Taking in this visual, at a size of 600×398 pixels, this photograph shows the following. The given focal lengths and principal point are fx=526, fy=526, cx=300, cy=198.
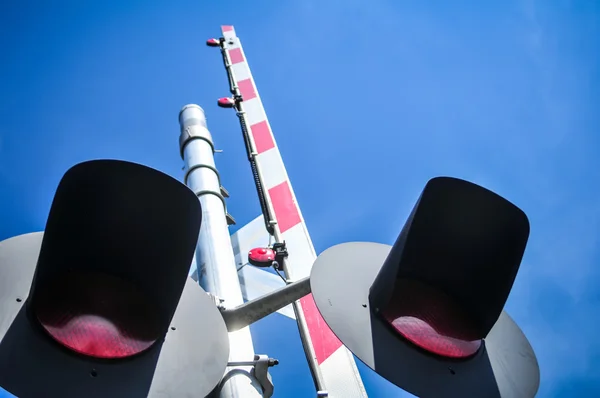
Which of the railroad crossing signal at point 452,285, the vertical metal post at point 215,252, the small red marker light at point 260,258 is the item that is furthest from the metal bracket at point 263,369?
the small red marker light at point 260,258

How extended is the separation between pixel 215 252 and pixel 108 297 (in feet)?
2.31

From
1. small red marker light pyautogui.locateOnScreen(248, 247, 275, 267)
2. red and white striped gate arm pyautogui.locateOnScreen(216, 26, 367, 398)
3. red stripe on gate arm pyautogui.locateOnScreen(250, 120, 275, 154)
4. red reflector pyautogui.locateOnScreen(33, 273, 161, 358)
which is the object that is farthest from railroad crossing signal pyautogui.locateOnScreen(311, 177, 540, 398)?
red stripe on gate arm pyautogui.locateOnScreen(250, 120, 275, 154)

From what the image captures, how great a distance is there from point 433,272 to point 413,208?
19cm

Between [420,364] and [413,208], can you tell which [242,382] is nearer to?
[420,364]

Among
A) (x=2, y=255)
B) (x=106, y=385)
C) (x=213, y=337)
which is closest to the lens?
(x=106, y=385)

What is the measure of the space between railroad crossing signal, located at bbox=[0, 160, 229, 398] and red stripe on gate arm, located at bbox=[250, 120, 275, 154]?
215 centimetres

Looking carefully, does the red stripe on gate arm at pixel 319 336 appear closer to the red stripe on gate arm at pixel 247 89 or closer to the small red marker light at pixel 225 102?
the small red marker light at pixel 225 102

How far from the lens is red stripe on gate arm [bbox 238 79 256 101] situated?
12.9ft

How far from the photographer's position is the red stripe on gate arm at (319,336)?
2465 millimetres

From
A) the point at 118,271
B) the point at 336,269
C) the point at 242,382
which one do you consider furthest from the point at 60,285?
the point at 336,269

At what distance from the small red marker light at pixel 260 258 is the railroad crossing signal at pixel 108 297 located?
1.17 m

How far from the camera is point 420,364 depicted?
134 centimetres

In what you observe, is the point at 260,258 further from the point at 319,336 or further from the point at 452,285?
the point at 452,285

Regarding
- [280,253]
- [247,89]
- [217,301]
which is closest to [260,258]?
[280,253]
